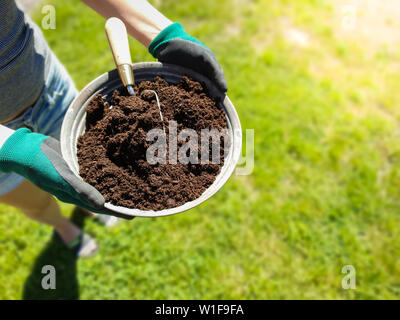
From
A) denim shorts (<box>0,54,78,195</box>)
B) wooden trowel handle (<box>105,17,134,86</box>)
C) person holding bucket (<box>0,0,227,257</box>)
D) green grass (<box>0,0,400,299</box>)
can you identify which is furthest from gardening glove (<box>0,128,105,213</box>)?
green grass (<box>0,0,400,299</box>)

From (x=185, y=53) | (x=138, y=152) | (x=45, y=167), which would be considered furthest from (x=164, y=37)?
(x=45, y=167)

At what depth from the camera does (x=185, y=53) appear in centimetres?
173

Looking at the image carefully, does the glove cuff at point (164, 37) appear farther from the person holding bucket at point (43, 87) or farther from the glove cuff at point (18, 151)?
the glove cuff at point (18, 151)

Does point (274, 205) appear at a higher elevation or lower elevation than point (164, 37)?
lower

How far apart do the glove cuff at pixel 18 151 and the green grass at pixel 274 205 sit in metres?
1.61

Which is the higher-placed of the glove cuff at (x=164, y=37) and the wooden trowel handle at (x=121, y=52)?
the glove cuff at (x=164, y=37)

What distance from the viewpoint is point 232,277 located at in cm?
286

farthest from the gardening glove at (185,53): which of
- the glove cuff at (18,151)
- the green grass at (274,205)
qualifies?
the green grass at (274,205)

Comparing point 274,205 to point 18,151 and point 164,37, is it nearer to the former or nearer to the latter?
point 164,37

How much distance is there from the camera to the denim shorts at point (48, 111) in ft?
6.27

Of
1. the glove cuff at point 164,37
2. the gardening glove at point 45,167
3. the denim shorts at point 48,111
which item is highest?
the glove cuff at point 164,37

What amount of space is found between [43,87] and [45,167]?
0.70m

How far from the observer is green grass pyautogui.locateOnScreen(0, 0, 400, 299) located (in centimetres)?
283
